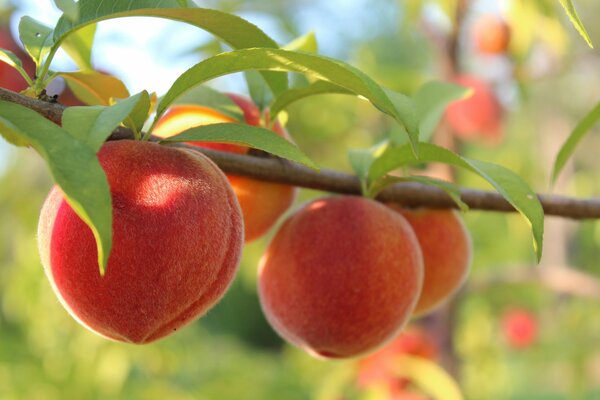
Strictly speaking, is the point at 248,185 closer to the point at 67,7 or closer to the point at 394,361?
the point at 67,7

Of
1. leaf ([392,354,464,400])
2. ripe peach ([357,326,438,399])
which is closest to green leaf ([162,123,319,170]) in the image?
leaf ([392,354,464,400])

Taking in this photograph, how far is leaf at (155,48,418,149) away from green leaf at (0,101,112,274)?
0.11 meters

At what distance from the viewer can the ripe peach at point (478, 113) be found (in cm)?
220

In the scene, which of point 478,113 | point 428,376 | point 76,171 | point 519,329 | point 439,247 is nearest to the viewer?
point 76,171

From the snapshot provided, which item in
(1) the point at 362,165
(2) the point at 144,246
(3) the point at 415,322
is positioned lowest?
(3) the point at 415,322

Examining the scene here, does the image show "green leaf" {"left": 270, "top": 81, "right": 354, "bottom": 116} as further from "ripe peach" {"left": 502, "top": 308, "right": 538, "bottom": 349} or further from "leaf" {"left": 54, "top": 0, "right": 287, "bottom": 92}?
"ripe peach" {"left": 502, "top": 308, "right": 538, "bottom": 349}

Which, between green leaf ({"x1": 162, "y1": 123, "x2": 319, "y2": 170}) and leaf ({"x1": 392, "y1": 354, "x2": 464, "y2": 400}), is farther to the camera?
leaf ({"x1": 392, "y1": 354, "x2": 464, "y2": 400})

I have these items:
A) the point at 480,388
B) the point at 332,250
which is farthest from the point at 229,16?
the point at 480,388

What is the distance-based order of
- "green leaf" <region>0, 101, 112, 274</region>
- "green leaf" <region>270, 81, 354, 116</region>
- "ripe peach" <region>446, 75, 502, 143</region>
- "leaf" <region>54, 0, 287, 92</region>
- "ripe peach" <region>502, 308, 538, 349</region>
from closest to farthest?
1. "green leaf" <region>0, 101, 112, 274</region>
2. "leaf" <region>54, 0, 287, 92</region>
3. "green leaf" <region>270, 81, 354, 116</region>
4. "ripe peach" <region>446, 75, 502, 143</region>
5. "ripe peach" <region>502, 308, 538, 349</region>

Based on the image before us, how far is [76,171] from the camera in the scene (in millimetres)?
356

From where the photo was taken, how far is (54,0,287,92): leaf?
448 millimetres

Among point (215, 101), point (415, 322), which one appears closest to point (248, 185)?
point (215, 101)

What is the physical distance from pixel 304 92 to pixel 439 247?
0.23 m

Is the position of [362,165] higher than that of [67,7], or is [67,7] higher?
[67,7]
